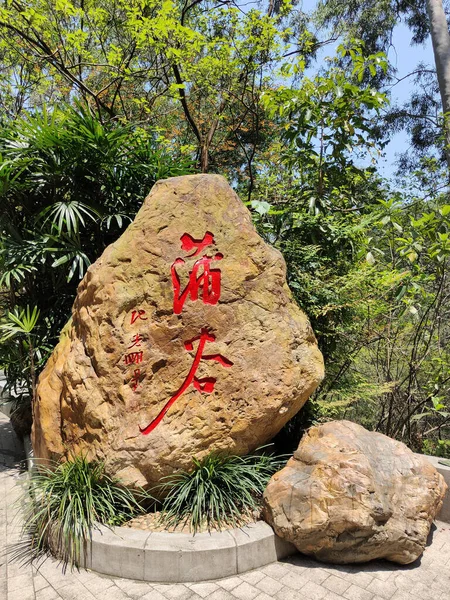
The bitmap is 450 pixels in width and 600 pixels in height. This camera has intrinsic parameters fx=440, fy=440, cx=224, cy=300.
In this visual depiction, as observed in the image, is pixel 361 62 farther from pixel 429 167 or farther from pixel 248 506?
pixel 248 506

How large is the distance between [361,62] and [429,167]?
147 cm

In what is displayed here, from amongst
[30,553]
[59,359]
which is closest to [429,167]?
[59,359]

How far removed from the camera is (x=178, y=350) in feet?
11.4

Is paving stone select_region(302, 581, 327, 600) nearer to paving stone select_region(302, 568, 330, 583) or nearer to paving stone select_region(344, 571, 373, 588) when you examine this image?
paving stone select_region(302, 568, 330, 583)

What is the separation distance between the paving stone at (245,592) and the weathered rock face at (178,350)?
892mm

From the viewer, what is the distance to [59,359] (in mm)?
3717

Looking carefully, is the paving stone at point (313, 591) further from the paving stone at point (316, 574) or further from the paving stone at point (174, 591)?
the paving stone at point (174, 591)

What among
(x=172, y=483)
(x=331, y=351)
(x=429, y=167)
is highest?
(x=429, y=167)

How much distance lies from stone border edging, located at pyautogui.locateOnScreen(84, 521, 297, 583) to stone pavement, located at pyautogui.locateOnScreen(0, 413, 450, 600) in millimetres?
50

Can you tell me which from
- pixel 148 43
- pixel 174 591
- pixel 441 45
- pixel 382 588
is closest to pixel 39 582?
pixel 174 591

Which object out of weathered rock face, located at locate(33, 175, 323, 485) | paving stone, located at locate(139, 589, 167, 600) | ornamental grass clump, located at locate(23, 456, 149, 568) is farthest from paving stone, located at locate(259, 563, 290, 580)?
ornamental grass clump, located at locate(23, 456, 149, 568)

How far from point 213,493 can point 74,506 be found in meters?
0.98

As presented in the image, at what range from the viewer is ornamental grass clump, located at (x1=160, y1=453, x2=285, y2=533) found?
320 centimetres

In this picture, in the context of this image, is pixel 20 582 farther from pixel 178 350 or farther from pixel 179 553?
pixel 178 350
